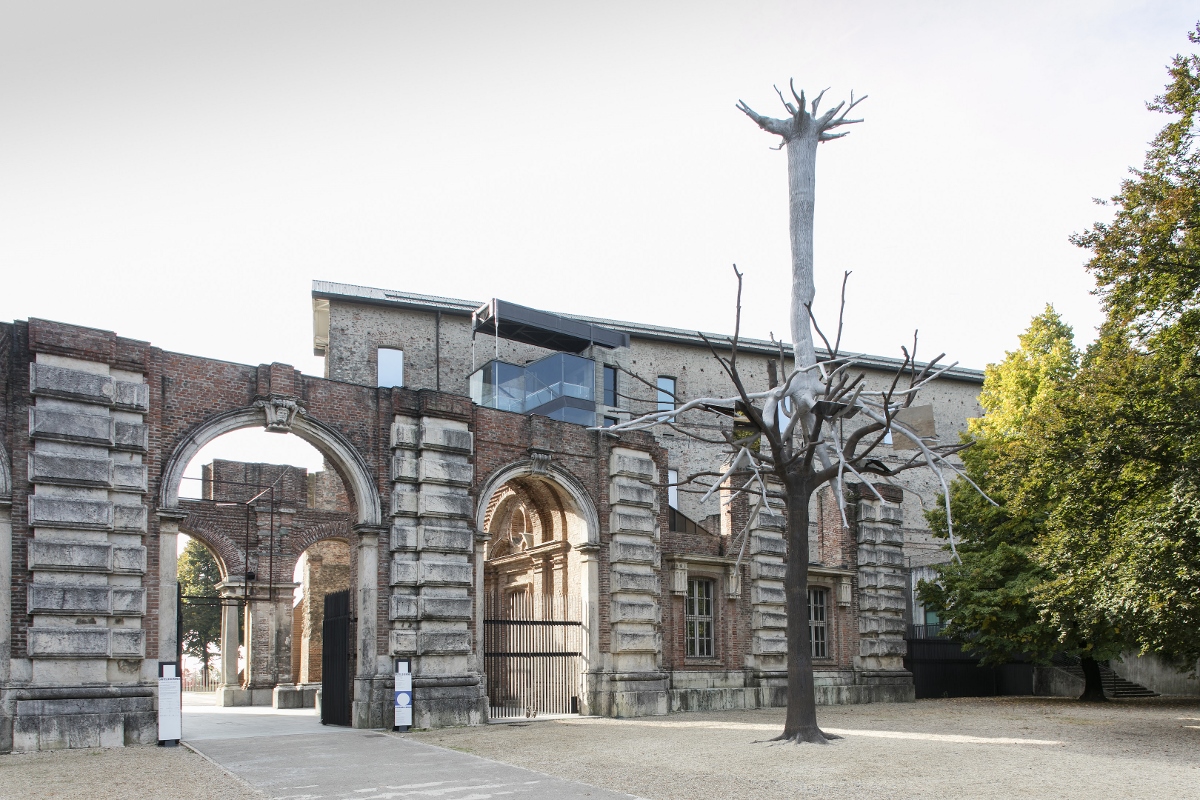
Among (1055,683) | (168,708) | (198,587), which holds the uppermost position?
(198,587)

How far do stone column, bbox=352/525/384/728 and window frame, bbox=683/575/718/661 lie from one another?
24.8 feet

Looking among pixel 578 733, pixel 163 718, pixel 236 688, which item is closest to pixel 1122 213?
pixel 578 733

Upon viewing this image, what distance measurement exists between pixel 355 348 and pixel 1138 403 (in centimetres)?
2316

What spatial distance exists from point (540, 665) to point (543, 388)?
33.0ft

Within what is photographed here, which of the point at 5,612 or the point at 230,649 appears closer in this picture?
the point at 5,612

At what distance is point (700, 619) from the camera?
23.7m

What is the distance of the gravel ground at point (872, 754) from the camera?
11.5m

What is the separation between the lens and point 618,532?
21.8 metres

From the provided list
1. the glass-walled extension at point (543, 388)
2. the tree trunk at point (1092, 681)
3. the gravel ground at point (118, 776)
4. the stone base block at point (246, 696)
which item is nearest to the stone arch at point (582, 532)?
the glass-walled extension at point (543, 388)

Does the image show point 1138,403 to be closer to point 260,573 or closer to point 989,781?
point 989,781

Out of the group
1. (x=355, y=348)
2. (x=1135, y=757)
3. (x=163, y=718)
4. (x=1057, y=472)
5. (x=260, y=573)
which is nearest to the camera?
(x=1135, y=757)

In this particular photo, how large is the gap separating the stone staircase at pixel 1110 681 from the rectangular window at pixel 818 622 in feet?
26.4

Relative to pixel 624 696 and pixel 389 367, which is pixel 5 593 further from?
pixel 389 367

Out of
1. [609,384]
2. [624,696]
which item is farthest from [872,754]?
[609,384]
